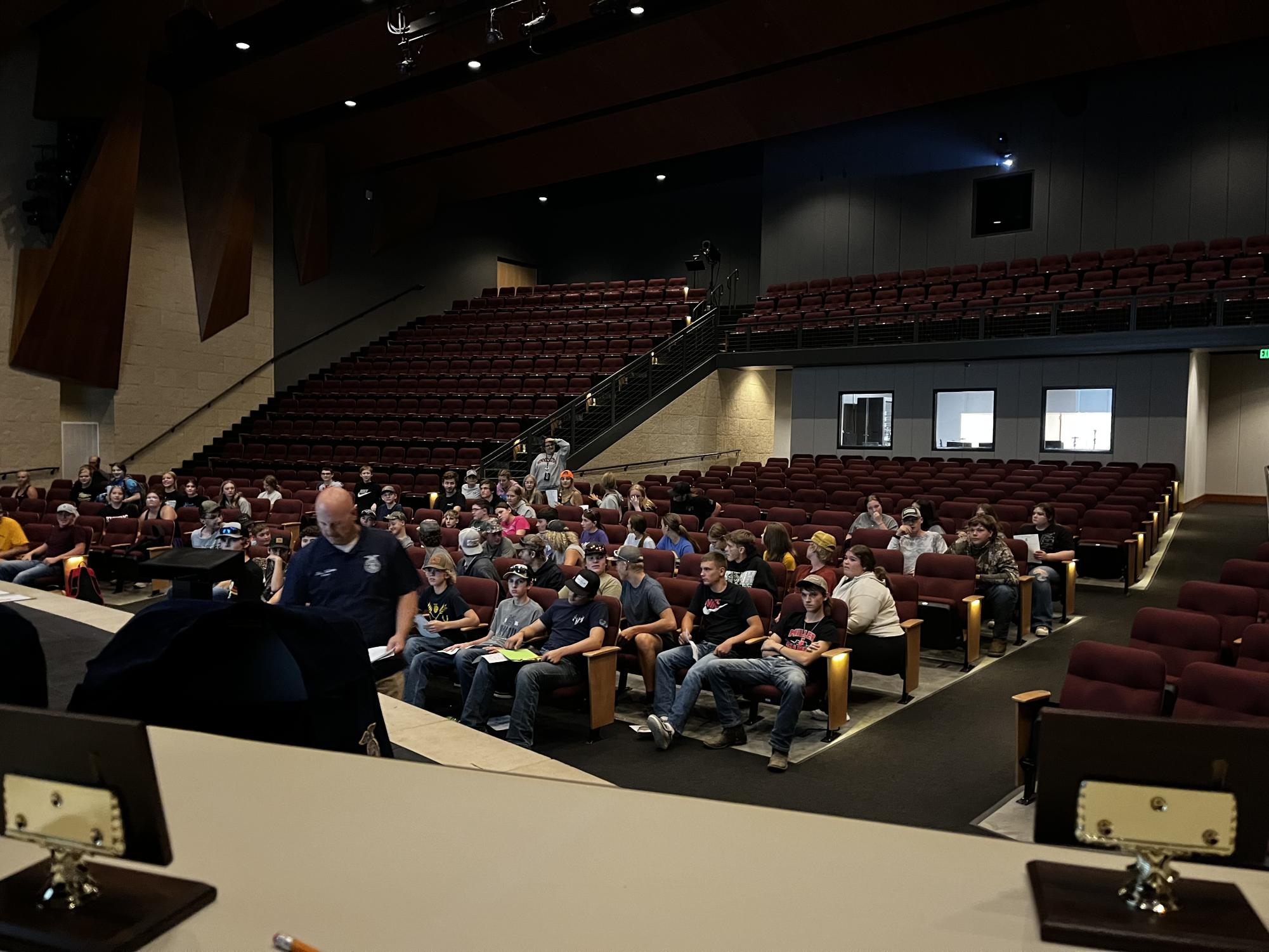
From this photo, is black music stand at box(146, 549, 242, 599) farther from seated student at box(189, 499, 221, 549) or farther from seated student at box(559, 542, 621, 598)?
seated student at box(189, 499, 221, 549)

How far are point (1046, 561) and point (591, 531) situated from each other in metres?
4.10

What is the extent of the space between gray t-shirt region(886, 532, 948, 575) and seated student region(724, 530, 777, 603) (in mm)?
1897

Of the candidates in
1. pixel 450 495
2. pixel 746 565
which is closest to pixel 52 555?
pixel 450 495

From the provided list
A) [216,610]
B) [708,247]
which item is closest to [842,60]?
[708,247]

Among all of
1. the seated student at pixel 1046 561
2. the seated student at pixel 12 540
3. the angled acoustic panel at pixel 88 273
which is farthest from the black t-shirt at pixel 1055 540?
the angled acoustic panel at pixel 88 273

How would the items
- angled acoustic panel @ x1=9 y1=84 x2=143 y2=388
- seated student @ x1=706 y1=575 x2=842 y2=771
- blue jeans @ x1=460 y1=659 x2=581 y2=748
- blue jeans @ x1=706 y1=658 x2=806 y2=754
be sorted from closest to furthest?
seated student @ x1=706 y1=575 x2=842 y2=771, blue jeans @ x1=706 y1=658 x2=806 y2=754, blue jeans @ x1=460 y1=659 x2=581 y2=748, angled acoustic panel @ x1=9 y1=84 x2=143 y2=388

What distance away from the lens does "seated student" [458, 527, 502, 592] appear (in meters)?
6.70

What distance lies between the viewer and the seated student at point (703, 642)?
5082mm

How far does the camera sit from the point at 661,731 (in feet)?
16.1

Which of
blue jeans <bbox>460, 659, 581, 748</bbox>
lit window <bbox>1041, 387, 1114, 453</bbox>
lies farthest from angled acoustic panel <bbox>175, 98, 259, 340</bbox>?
lit window <bbox>1041, 387, 1114, 453</bbox>

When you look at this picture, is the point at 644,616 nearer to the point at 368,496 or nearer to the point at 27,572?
the point at 368,496

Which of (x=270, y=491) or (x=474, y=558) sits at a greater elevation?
(x=270, y=491)

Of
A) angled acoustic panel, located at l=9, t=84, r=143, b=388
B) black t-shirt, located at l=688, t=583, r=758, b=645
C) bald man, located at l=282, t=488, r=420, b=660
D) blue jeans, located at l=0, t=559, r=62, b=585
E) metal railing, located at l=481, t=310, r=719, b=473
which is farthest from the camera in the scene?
metal railing, located at l=481, t=310, r=719, b=473

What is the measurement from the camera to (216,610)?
1.68 m
